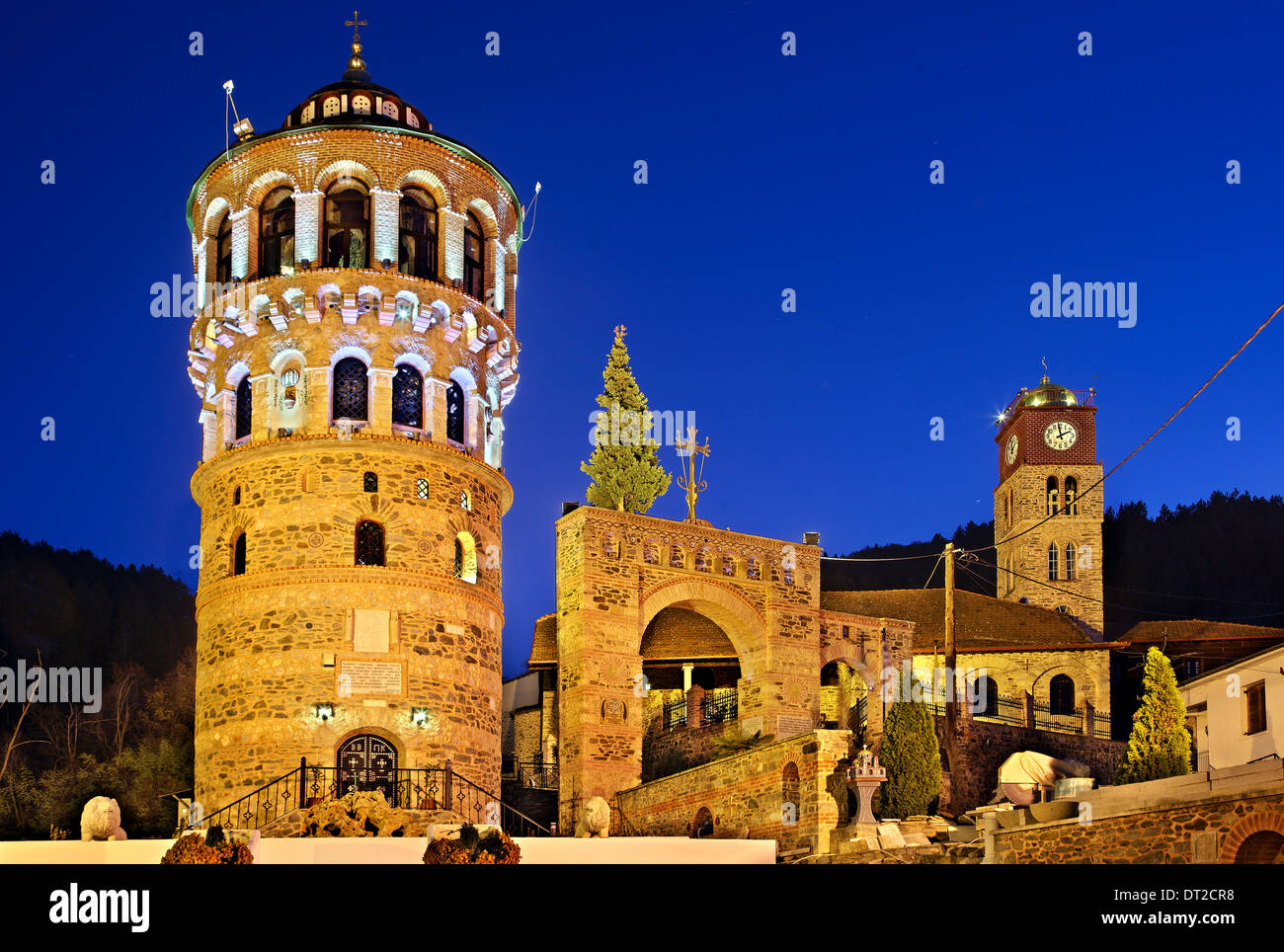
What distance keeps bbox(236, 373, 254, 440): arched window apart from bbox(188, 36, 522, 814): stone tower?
80 millimetres

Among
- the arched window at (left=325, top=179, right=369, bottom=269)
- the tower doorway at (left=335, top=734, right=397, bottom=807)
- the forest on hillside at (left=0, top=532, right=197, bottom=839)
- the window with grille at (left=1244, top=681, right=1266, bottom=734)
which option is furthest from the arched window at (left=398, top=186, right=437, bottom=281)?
the window with grille at (left=1244, top=681, right=1266, bottom=734)

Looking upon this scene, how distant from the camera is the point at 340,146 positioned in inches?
1283

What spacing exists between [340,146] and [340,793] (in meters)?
13.9

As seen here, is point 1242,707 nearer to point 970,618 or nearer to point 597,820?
point 970,618

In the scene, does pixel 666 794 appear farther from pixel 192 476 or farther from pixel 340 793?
pixel 192 476

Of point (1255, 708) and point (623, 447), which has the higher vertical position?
point (623, 447)

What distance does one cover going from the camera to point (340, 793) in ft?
95.7

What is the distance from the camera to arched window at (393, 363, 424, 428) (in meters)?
32.3

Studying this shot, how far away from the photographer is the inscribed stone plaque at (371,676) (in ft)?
97.5

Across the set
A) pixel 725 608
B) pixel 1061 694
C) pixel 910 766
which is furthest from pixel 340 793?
pixel 1061 694

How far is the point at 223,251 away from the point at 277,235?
186 centimetres

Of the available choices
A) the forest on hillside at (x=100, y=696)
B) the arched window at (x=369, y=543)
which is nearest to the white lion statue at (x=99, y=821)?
the arched window at (x=369, y=543)

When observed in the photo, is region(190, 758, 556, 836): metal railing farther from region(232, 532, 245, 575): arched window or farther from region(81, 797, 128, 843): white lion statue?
region(232, 532, 245, 575): arched window

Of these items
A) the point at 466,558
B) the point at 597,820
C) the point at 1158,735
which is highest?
the point at 466,558
